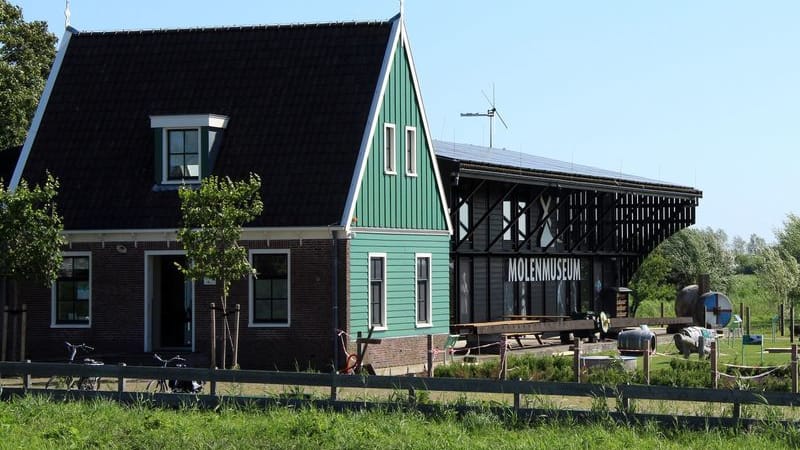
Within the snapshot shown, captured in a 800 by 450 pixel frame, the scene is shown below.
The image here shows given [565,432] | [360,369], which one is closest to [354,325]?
[360,369]

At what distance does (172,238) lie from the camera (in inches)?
1369

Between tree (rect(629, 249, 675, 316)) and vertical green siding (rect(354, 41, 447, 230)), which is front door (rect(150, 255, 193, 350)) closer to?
vertical green siding (rect(354, 41, 447, 230))

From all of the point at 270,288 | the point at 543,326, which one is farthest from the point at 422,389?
the point at 543,326

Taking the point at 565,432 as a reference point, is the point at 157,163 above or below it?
above

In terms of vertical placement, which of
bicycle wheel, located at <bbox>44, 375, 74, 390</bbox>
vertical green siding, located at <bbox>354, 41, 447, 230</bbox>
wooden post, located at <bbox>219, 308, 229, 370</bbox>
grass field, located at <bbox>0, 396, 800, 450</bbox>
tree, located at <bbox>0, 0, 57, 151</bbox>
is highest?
tree, located at <bbox>0, 0, 57, 151</bbox>

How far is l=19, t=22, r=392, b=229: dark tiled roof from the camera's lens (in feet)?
113

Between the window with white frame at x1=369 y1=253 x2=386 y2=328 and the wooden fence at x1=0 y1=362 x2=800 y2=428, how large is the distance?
1009 cm

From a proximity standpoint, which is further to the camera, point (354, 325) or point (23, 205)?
point (354, 325)

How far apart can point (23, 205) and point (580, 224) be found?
2762cm

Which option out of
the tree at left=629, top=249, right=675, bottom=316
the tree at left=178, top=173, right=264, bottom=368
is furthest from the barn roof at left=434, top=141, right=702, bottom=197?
the tree at left=629, top=249, right=675, bottom=316

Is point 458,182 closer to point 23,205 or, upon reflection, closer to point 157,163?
point 157,163

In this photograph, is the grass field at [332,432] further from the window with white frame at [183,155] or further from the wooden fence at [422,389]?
the window with white frame at [183,155]

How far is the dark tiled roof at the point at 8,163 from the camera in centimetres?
3859

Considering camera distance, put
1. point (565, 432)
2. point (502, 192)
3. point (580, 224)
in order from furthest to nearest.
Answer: point (580, 224) < point (502, 192) < point (565, 432)
